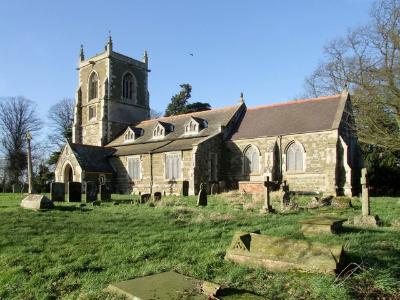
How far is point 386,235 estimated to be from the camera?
8.39 m

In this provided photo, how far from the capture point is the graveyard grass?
215 inches

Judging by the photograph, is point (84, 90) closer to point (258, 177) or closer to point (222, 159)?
point (222, 159)

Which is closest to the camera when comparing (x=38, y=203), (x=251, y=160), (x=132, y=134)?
(x=38, y=203)

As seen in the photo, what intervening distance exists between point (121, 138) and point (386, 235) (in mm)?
31748

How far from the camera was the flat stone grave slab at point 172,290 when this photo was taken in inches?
185

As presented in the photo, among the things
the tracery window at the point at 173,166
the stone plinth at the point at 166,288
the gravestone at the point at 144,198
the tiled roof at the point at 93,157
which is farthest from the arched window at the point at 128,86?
the stone plinth at the point at 166,288

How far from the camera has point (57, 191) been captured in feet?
59.4

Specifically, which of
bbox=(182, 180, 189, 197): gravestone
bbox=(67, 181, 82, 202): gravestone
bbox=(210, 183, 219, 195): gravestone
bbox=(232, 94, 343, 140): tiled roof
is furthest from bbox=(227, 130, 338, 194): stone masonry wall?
bbox=(67, 181, 82, 202): gravestone

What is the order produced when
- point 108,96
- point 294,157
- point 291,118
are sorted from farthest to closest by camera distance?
point 108,96, point 291,118, point 294,157

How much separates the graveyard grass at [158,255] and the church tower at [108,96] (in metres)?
27.9

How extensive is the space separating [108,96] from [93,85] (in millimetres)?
3679

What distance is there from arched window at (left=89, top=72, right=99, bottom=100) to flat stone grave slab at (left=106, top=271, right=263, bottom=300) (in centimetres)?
3786

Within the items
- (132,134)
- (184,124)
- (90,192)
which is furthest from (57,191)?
(132,134)

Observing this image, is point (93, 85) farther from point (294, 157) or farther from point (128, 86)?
point (294, 157)
